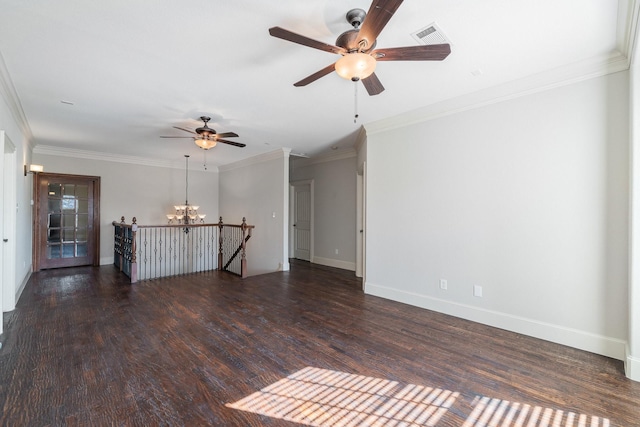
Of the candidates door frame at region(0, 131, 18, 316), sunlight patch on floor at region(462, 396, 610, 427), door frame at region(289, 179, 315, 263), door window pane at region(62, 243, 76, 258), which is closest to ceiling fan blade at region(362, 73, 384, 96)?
sunlight patch on floor at region(462, 396, 610, 427)

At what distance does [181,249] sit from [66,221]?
258 centimetres

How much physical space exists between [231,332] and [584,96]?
13.9 feet

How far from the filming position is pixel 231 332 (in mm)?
3090

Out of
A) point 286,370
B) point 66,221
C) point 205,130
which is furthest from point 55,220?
point 286,370

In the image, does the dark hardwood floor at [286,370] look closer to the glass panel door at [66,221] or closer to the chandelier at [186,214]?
the glass panel door at [66,221]

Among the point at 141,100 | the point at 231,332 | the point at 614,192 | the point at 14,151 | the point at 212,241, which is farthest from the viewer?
the point at 212,241

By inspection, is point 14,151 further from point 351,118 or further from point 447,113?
point 447,113

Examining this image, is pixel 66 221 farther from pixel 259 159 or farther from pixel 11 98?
pixel 259 159

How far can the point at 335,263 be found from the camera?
674 cm

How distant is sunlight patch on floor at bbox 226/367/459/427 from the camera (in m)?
1.83

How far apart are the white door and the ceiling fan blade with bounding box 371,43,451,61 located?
18.0 ft

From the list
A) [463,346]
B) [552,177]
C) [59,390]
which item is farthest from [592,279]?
[59,390]

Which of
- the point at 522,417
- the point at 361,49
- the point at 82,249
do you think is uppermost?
the point at 361,49

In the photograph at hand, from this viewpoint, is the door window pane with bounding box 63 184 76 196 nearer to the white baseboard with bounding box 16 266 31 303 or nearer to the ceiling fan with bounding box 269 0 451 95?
the white baseboard with bounding box 16 266 31 303
